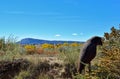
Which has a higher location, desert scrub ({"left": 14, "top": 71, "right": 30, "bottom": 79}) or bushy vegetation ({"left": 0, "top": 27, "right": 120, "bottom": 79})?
bushy vegetation ({"left": 0, "top": 27, "right": 120, "bottom": 79})

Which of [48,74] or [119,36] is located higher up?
[119,36]

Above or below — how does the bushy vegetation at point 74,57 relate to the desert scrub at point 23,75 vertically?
above

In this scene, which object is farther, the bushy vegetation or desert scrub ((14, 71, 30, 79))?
desert scrub ((14, 71, 30, 79))

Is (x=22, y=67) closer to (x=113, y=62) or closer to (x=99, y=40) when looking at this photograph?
(x=99, y=40)

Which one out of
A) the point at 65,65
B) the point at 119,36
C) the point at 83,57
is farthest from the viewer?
the point at 65,65

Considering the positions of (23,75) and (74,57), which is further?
(74,57)

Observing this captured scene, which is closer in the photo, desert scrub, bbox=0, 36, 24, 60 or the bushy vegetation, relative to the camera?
the bushy vegetation

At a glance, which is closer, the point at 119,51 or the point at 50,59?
the point at 119,51

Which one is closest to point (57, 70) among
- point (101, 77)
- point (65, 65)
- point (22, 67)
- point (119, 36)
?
point (65, 65)

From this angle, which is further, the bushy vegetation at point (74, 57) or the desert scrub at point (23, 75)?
the desert scrub at point (23, 75)

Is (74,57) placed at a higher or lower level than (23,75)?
higher

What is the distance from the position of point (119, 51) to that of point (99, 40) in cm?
360

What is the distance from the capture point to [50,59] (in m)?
13.1

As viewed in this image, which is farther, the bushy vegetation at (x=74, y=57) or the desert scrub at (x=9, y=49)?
the desert scrub at (x=9, y=49)
